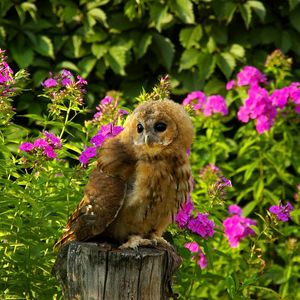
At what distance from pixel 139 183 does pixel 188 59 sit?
3913 mm

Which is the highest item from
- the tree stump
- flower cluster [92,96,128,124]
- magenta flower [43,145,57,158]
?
flower cluster [92,96,128,124]

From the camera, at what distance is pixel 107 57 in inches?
287

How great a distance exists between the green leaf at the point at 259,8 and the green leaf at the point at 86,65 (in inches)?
56.8

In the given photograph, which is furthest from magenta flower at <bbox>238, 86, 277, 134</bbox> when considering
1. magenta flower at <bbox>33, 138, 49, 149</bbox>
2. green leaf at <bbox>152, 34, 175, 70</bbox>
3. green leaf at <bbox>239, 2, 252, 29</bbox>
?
magenta flower at <bbox>33, 138, 49, 149</bbox>

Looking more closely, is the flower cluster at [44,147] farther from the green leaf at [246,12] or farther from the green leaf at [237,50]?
the green leaf at [237,50]

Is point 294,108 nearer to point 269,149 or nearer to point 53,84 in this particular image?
point 269,149

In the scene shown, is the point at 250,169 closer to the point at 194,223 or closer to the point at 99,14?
the point at 99,14

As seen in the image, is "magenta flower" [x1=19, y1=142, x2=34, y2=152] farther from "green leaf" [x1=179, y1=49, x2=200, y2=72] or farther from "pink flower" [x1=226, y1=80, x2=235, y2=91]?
"green leaf" [x1=179, y1=49, x2=200, y2=72]

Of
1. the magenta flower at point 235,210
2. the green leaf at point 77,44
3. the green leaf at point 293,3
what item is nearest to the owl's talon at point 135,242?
the magenta flower at point 235,210

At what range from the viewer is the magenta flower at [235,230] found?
6.05 meters

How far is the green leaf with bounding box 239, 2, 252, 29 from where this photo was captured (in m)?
7.16

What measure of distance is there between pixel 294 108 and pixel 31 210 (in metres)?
2.89

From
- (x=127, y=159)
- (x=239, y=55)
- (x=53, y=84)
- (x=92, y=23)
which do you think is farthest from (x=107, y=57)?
(x=127, y=159)

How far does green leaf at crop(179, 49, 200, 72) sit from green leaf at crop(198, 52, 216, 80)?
5 centimetres
